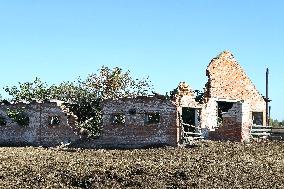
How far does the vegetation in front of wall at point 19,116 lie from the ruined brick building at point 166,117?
23cm

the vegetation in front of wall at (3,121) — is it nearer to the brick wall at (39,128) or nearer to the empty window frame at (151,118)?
the brick wall at (39,128)

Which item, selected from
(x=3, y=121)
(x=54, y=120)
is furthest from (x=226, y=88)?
(x=3, y=121)

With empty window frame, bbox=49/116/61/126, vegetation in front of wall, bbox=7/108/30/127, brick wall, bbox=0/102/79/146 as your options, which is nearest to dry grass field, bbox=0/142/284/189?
brick wall, bbox=0/102/79/146

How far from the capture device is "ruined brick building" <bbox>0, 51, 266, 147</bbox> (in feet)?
89.4

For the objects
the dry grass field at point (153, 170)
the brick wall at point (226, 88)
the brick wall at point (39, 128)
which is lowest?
the dry grass field at point (153, 170)

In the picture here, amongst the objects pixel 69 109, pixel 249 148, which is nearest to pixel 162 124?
pixel 249 148

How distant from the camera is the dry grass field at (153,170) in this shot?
15.0 meters

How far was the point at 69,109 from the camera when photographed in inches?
1277

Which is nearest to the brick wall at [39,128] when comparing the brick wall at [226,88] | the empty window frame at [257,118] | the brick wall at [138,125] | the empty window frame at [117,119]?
the brick wall at [138,125]

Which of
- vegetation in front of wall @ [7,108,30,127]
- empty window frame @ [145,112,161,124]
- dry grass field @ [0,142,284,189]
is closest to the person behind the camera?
dry grass field @ [0,142,284,189]

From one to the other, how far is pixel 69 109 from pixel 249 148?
13488 millimetres

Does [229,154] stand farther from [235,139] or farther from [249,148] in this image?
[235,139]

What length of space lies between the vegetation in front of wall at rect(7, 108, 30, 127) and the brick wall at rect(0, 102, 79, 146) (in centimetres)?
18

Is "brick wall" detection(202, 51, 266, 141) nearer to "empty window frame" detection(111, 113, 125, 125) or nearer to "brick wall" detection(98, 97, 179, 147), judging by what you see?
"brick wall" detection(98, 97, 179, 147)
